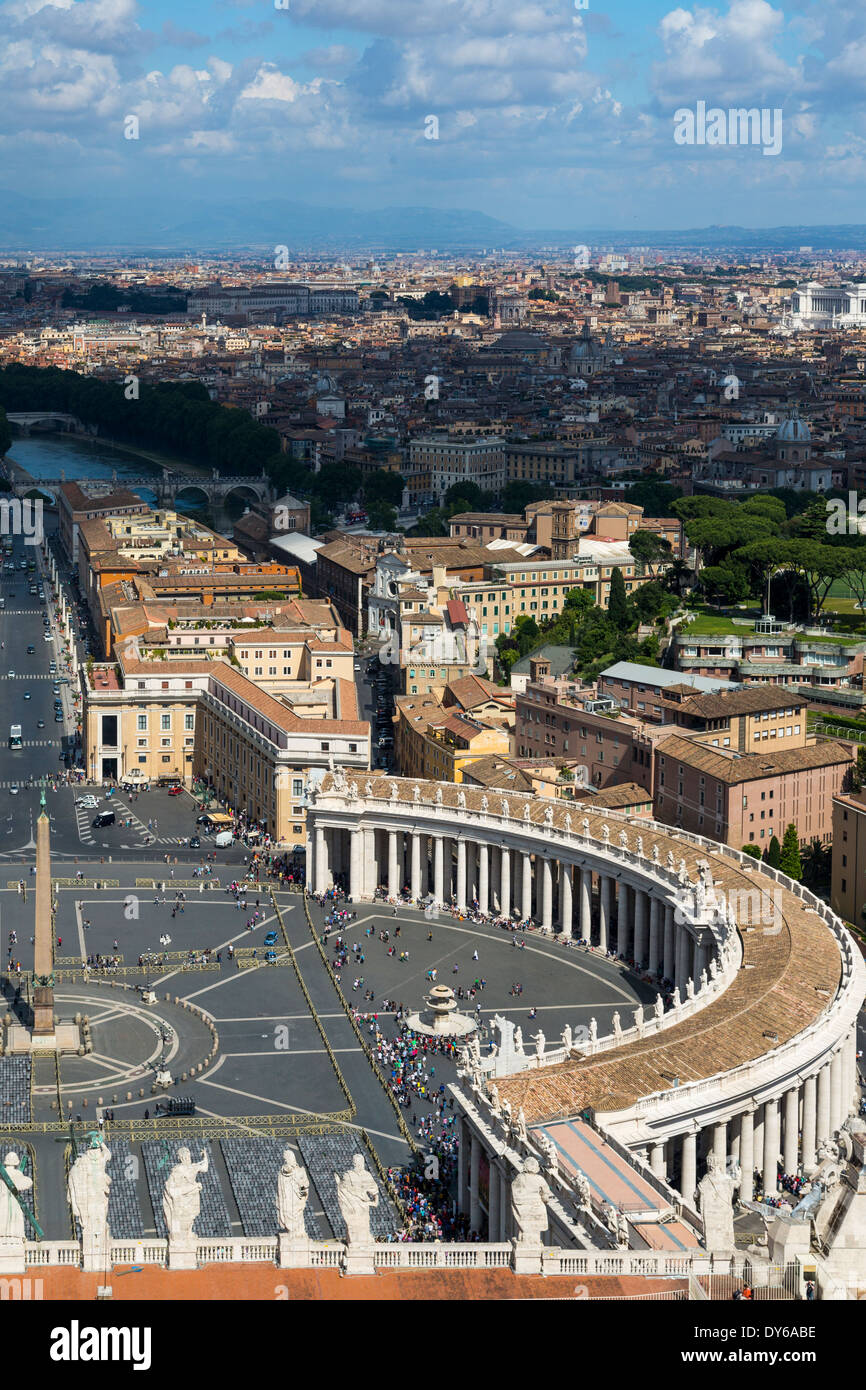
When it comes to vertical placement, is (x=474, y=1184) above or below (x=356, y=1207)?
below

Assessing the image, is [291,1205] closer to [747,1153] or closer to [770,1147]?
[747,1153]

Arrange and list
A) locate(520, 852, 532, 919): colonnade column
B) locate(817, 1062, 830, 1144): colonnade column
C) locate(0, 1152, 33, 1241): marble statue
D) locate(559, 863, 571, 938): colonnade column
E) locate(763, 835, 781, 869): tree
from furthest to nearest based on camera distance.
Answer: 1. locate(763, 835, 781, 869): tree
2. locate(520, 852, 532, 919): colonnade column
3. locate(559, 863, 571, 938): colonnade column
4. locate(817, 1062, 830, 1144): colonnade column
5. locate(0, 1152, 33, 1241): marble statue

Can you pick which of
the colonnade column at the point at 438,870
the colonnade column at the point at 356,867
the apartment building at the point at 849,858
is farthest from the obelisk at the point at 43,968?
the apartment building at the point at 849,858

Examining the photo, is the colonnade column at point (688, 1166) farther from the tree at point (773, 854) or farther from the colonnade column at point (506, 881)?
the tree at point (773, 854)

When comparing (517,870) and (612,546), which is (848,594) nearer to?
(612,546)

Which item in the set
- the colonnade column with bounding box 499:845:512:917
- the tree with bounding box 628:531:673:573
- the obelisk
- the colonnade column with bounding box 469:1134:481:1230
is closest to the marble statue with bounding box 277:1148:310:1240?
the colonnade column with bounding box 469:1134:481:1230

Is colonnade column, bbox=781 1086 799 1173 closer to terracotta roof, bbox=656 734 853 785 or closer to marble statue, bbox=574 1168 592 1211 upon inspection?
marble statue, bbox=574 1168 592 1211

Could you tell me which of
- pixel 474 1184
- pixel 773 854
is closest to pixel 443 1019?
pixel 474 1184
